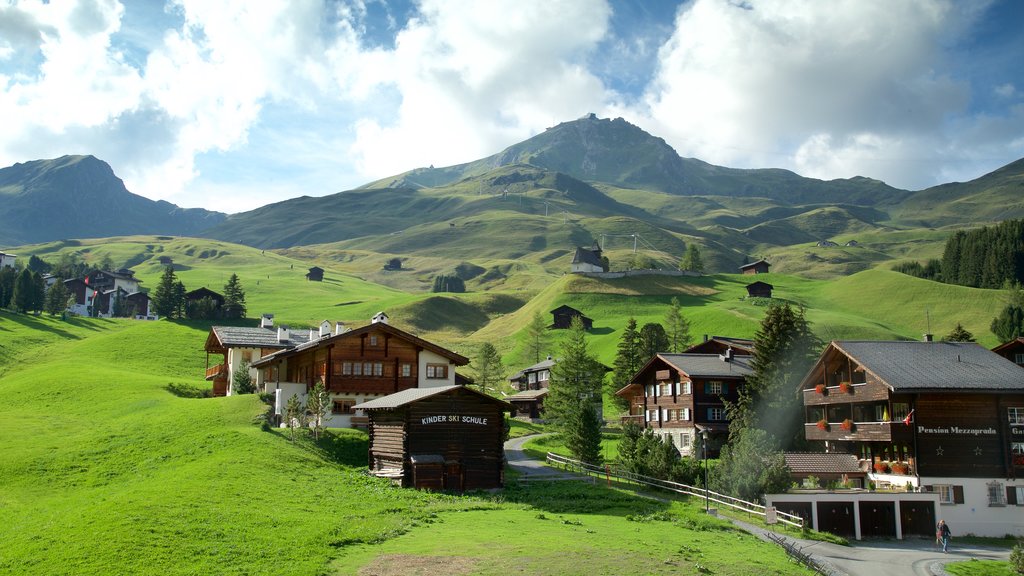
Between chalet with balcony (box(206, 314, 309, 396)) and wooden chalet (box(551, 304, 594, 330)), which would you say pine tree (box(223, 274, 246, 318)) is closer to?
chalet with balcony (box(206, 314, 309, 396))

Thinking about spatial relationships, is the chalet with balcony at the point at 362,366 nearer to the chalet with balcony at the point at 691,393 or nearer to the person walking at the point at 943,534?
the chalet with balcony at the point at 691,393

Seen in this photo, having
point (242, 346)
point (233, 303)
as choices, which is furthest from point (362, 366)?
point (233, 303)

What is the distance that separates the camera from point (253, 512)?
3281cm

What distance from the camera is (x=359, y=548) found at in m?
29.7

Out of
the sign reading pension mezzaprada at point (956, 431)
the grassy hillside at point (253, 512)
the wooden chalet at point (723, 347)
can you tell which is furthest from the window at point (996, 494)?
the wooden chalet at point (723, 347)

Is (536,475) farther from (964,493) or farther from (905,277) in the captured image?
(905,277)

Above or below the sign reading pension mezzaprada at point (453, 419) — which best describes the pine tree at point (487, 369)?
above

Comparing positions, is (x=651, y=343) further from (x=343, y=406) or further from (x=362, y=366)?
(x=343, y=406)

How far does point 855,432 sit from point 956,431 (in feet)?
21.3

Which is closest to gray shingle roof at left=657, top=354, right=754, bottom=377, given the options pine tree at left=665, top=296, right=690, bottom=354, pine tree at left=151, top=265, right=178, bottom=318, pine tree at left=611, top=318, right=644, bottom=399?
pine tree at left=611, top=318, right=644, bottom=399

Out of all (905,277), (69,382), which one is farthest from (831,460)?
(905,277)

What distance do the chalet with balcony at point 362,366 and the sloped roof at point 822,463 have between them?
27.4m

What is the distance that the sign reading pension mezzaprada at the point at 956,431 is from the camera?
49.4 m

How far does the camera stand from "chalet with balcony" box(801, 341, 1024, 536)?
48.4 meters
